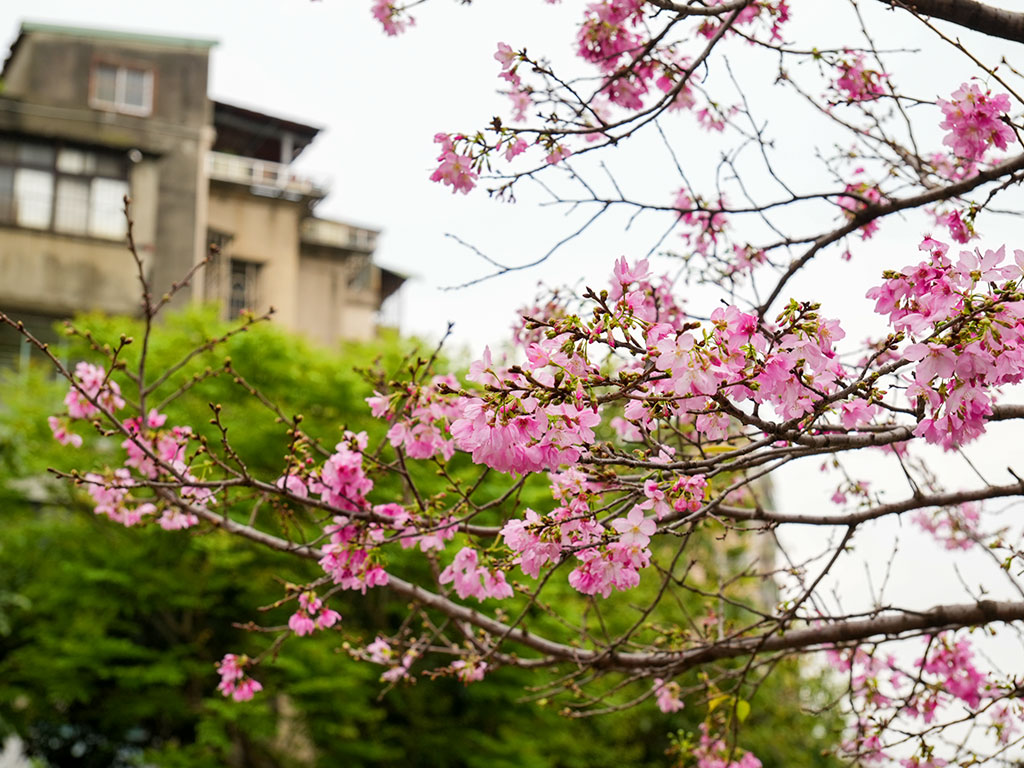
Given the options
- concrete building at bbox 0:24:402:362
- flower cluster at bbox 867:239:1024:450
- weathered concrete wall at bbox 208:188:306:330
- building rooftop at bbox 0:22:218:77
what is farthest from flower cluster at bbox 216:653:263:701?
building rooftop at bbox 0:22:218:77

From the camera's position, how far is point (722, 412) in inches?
88.1

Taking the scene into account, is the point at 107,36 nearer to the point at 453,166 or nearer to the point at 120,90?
the point at 120,90

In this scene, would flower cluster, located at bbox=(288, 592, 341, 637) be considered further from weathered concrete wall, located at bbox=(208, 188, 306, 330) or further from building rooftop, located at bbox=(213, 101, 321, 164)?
building rooftop, located at bbox=(213, 101, 321, 164)

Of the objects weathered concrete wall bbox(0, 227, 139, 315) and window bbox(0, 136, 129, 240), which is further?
window bbox(0, 136, 129, 240)

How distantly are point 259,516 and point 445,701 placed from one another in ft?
8.77

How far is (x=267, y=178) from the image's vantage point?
65.1ft

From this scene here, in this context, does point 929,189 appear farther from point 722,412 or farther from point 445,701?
point 445,701

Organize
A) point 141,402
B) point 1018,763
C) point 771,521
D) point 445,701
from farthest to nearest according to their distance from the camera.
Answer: point 445,701, point 141,402, point 1018,763, point 771,521

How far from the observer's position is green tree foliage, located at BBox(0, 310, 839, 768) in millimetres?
9953

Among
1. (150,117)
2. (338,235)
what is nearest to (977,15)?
(150,117)

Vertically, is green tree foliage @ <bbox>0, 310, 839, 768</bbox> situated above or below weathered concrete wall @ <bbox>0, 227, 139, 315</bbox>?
below

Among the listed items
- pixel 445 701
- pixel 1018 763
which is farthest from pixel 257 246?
pixel 1018 763

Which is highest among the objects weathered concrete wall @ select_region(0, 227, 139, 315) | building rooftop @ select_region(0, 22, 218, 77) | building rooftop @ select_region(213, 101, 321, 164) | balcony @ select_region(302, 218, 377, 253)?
building rooftop @ select_region(0, 22, 218, 77)

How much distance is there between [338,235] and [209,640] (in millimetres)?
11364
